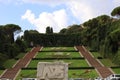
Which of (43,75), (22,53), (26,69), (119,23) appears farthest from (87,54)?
(43,75)

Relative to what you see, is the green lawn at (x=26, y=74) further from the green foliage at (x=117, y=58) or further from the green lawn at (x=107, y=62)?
the green foliage at (x=117, y=58)

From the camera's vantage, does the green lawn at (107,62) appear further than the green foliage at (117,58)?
Yes

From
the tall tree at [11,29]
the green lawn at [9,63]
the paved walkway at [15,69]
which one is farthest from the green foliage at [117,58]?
the tall tree at [11,29]

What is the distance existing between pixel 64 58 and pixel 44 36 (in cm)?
3678

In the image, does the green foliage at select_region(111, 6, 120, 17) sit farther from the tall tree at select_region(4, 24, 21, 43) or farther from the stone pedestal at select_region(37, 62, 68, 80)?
the stone pedestal at select_region(37, 62, 68, 80)

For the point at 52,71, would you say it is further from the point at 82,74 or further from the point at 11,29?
the point at 11,29

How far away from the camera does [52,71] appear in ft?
62.6

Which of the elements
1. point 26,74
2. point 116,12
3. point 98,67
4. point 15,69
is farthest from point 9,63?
point 116,12

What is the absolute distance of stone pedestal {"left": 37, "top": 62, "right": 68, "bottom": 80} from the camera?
749 inches

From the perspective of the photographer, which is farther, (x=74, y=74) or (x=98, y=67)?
(x=98, y=67)

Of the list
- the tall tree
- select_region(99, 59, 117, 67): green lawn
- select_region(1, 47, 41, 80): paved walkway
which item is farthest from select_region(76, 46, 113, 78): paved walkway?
the tall tree

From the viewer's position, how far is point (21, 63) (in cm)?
6812

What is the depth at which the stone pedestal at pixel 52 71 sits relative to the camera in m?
19.0

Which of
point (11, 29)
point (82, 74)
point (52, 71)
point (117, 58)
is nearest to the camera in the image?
point (52, 71)
